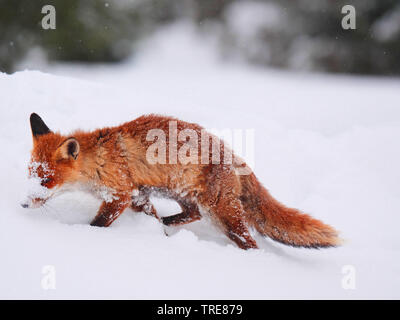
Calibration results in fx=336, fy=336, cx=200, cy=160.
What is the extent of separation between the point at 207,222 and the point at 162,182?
2.37 ft

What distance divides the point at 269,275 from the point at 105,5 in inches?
458

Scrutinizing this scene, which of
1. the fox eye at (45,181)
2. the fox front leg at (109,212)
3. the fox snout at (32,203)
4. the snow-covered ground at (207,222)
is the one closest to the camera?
the snow-covered ground at (207,222)

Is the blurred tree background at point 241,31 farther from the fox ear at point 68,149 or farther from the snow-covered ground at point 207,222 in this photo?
the fox ear at point 68,149

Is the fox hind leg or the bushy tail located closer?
the bushy tail

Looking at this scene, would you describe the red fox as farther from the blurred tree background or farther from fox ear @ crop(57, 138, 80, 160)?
the blurred tree background

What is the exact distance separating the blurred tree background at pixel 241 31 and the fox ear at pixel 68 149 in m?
8.86

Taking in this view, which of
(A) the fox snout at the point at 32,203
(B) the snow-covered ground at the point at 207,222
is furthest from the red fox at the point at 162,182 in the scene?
(B) the snow-covered ground at the point at 207,222

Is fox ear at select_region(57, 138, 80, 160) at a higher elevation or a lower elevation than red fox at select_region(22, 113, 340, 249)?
higher

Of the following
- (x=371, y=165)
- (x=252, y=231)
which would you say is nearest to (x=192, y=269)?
(x=252, y=231)

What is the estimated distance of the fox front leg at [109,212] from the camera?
3301mm

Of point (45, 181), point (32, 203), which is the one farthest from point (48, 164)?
point (32, 203)

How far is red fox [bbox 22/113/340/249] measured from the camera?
331 cm

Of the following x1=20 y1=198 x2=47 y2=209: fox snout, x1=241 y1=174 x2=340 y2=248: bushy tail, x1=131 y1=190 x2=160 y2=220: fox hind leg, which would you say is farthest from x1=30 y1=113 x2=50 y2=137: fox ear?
x1=241 y1=174 x2=340 y2=248: bushy tail

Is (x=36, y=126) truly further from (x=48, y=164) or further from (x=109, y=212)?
(x=109, y=212)
